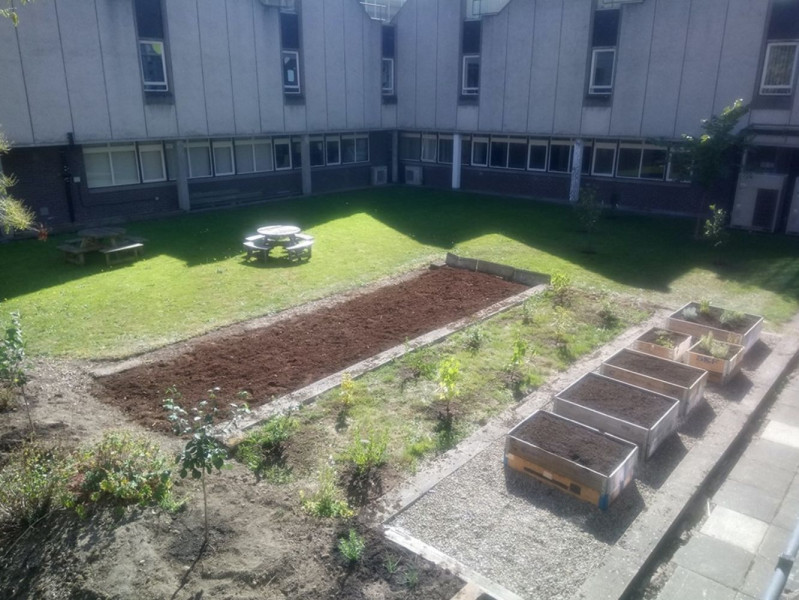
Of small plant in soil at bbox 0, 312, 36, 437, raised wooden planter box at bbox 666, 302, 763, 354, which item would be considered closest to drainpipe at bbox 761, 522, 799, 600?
raised wooden planter box at bbox 666, 302, 763, 354

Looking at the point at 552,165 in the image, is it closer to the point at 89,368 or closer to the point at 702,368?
the point at 702,368

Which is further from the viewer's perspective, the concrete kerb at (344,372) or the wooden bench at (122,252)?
the wooden bench at (122,252)

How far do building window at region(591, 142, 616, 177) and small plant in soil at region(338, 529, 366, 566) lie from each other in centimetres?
2140

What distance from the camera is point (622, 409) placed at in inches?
306

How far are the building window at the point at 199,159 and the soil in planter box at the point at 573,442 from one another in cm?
1912

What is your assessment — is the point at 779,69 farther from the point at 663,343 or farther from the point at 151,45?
the point at 151,45

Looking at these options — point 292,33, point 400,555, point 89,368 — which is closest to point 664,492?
point 400,555

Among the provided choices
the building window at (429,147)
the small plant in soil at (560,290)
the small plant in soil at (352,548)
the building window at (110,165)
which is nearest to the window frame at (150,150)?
the building window at (110,165)

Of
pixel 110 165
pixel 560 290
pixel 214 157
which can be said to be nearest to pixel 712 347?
pixel 560 290

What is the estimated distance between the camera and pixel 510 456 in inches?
270

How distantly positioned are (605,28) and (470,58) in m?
5.85

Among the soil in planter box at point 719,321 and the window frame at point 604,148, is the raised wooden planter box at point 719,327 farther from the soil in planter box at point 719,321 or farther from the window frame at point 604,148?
the window frame at point 604,148

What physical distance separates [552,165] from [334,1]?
11.4 meters

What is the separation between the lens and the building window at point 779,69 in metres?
18.2
